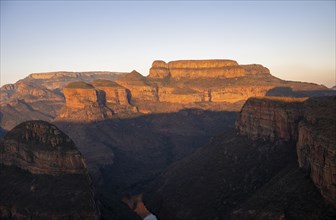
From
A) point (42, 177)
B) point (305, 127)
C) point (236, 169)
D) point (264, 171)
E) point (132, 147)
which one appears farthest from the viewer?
point (132, 147)

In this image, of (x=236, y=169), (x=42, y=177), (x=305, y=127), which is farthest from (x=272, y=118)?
(x=42, y=177)

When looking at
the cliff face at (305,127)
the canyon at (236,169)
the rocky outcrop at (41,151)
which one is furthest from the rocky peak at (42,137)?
the cliff face at (305,127)

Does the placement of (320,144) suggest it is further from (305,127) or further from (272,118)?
(272,118)

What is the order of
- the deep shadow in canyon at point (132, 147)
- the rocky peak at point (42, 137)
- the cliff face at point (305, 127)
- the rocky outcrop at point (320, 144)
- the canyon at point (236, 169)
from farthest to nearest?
1. the deep shadow in canyon at point (132, 147)
2. the rocky peak at point (42, 137)
3. the canyon at point (236, 169)
4. the cliff face at point (305, 127)
5. the rocky outcrop at point (320, 144)

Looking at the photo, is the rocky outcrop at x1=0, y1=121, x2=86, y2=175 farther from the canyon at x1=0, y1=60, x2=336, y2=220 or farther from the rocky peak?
the canyon at x1=0, y1=60, x2=336, y2=220

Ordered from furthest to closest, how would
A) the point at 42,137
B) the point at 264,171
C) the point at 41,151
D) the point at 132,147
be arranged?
the point at 132,147, the point at 264,171, the point at 42,137, the point at 41,151

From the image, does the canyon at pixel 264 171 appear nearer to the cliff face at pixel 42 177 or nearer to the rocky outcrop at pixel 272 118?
the rocky outcrop at pixel 272 118

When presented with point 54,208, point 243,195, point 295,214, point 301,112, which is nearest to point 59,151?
point 54,208
